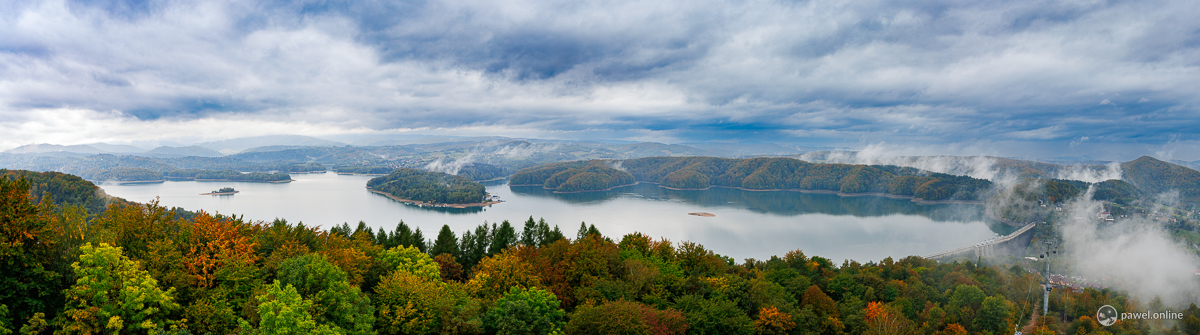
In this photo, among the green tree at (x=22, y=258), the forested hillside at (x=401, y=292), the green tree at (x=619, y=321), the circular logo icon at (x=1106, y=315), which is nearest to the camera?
the green tree at (x=22, y=258)

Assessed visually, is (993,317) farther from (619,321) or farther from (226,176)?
(226,176)

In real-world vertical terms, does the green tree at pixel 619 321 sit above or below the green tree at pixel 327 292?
below

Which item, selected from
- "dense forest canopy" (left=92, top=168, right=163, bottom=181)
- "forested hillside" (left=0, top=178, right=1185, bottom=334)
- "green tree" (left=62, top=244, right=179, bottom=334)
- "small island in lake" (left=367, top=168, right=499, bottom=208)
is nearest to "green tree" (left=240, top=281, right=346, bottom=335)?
"forested hillside" (left=0, top=178, right=1185, bottom=334)

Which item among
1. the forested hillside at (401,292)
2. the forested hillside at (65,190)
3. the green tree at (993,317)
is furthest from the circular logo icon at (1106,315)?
the forested hillside at (65,190)

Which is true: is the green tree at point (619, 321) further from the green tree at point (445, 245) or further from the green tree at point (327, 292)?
the green tree at point (445, 245)

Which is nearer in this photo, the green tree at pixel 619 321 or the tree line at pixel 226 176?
the green tree at pixel 619 321

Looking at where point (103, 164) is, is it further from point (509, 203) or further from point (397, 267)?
point (397, 267)

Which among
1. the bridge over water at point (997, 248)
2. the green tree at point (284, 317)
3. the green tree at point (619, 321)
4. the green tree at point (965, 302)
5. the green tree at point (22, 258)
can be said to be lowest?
the bridge over water at point (997, 248)
